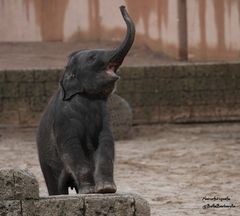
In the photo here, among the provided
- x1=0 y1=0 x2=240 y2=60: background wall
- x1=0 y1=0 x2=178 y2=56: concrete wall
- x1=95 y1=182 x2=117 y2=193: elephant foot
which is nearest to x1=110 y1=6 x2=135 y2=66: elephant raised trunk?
x1=95 y1=182 x2=117 y2=193: elephant foot

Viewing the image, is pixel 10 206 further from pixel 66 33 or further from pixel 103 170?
pixel 66 33

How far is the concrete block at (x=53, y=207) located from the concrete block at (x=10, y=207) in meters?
0.03

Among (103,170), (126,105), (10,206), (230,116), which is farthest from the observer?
(230,116)

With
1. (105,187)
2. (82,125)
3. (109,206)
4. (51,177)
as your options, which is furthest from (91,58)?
(109,206)

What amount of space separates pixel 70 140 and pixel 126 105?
29.5 ft

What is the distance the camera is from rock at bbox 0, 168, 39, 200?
5793 mm

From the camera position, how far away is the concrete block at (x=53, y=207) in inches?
232

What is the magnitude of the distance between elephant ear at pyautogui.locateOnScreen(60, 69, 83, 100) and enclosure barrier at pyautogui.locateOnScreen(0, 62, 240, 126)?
9.50 meters

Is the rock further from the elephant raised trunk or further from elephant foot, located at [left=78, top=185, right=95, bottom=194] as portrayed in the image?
the elephant raised trunk

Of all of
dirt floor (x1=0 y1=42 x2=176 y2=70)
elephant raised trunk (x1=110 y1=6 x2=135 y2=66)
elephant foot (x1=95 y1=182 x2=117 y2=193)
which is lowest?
dirt floor (x1=0 y1=42 x2=176 y2=70)

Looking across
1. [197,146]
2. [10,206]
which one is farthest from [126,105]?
[10,206]

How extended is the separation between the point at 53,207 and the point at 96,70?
1.32 m

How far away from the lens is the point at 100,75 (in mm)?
6902

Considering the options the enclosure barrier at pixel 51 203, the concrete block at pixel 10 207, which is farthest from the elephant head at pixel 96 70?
the concrete block at pixel 10 207
